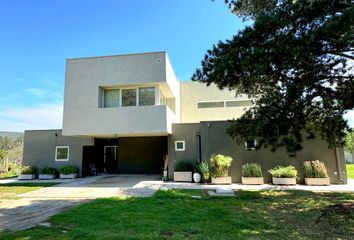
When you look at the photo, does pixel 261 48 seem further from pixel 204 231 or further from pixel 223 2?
pixel 204 231

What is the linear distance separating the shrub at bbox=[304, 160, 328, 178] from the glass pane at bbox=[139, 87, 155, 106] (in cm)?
896

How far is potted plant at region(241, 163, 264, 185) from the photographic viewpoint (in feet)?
39.4

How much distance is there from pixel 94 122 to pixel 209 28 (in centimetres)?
814

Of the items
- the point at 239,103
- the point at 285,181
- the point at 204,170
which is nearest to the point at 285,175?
the point at 285,181

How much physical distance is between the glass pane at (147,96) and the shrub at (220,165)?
4716 mm

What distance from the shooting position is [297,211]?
6.66m

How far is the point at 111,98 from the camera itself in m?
13.4

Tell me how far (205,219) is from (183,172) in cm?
713

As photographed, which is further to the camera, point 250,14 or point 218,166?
point 218,166

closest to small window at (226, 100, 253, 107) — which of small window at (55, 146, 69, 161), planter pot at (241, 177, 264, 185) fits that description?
planter pot at (241, 177, 264, 185)

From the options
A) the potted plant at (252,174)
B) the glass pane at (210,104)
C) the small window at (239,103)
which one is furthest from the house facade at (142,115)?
the small window at (239,103)

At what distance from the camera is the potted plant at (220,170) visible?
12.3 meters

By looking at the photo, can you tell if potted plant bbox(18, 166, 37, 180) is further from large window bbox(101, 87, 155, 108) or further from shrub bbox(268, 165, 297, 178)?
shrub bbox(268, 165, 297, 178)

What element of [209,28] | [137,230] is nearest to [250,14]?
[209,28]
